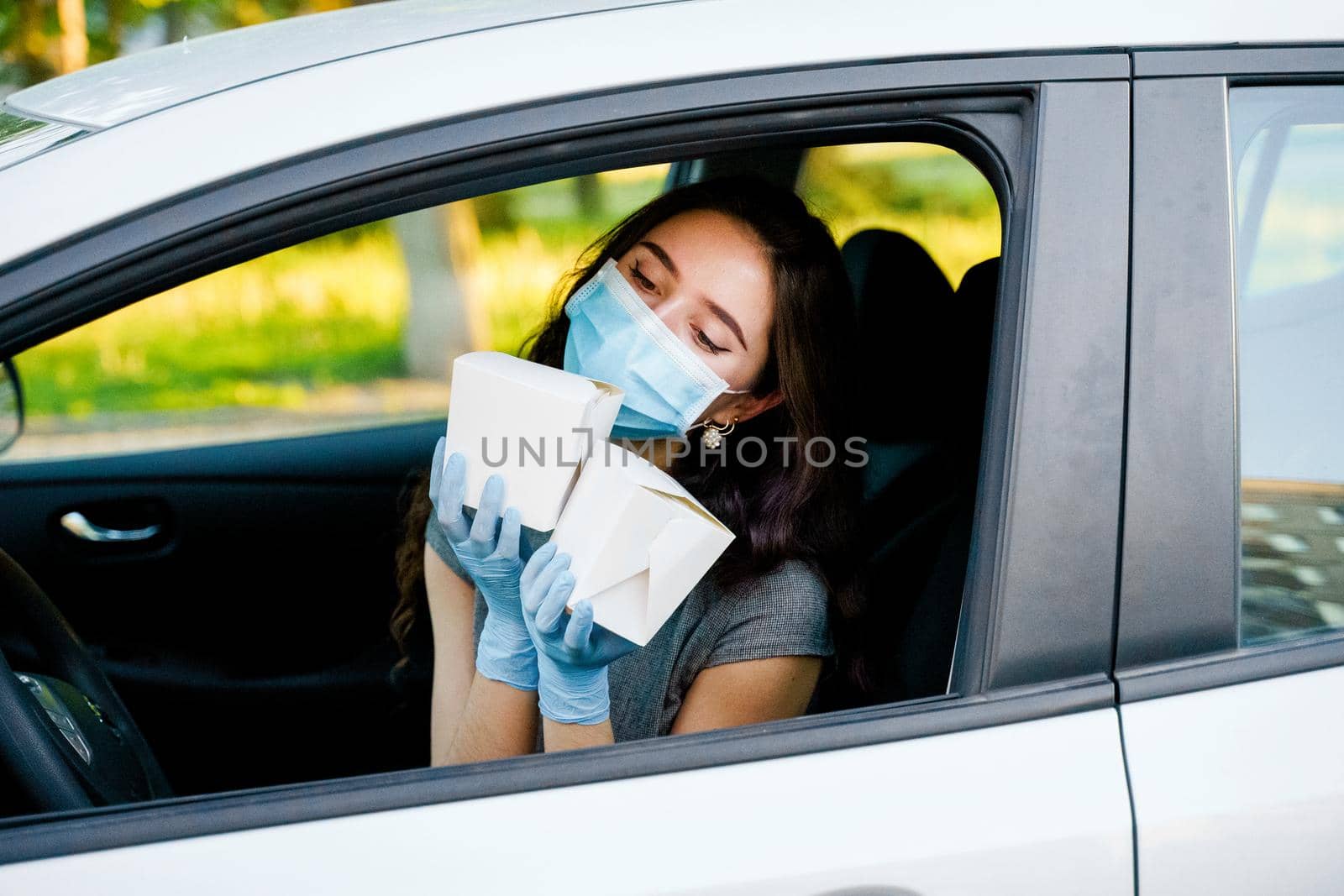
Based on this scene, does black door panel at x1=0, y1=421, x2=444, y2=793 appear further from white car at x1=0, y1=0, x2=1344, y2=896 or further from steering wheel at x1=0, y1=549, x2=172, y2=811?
white car at x1=0, y1=0, x2=1344, y2=896

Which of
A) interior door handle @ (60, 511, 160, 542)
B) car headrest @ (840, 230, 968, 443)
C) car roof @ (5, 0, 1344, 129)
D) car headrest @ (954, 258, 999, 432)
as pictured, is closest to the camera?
car roof @ (5, 0, 1344, 129)

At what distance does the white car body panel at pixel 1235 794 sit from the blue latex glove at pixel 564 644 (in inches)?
23.4

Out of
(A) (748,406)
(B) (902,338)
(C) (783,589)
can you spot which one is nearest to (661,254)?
(A) (748,406)

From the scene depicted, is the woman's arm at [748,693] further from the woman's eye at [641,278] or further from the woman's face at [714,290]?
the woman's eye at [641,278]

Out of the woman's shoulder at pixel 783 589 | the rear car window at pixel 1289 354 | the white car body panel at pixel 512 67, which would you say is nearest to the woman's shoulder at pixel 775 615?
the woman's shoulder at pixel 783 589

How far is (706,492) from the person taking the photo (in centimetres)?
189

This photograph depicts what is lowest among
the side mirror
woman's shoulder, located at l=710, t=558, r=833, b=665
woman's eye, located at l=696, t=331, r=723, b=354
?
woman's shoulder, located at l=710, t=558, r=833, b=665

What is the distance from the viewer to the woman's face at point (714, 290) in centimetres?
169

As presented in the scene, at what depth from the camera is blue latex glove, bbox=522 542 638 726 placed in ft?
4.55

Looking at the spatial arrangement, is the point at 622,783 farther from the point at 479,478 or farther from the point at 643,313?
the point at 643,313

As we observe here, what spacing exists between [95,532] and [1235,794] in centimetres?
231

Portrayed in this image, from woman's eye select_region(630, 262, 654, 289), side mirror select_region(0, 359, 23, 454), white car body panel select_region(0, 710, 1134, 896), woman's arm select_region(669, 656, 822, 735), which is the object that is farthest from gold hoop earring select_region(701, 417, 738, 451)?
side mirror select_region(0, 359, 23, 454)

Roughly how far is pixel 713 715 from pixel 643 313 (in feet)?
1.83

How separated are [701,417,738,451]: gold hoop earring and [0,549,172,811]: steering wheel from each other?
3.01ft
